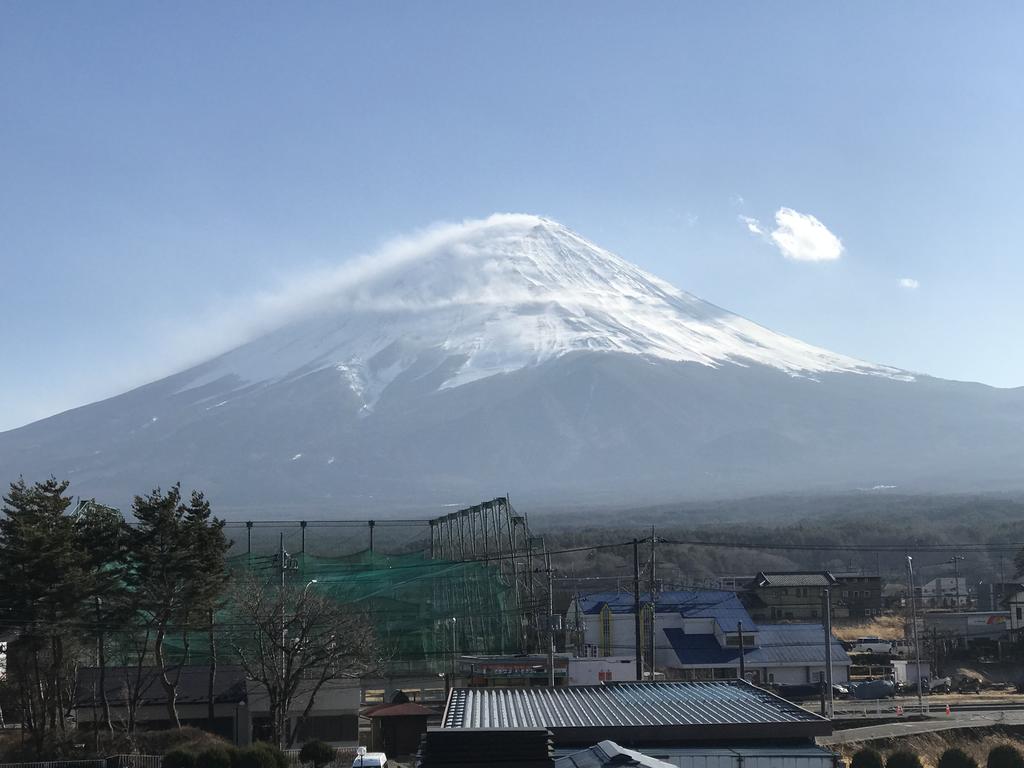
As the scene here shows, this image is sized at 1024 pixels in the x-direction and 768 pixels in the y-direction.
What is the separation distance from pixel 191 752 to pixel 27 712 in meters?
6.04

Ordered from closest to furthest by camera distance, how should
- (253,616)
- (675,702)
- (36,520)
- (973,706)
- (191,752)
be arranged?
1. (675,702)
2. (191,752)
3. (36,520)
4. (253,616)
5. (973,706)

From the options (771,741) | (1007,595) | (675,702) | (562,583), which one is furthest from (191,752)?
(562,583)

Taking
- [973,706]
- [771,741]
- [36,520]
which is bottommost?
[973,706]

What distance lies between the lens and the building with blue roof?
4494cm

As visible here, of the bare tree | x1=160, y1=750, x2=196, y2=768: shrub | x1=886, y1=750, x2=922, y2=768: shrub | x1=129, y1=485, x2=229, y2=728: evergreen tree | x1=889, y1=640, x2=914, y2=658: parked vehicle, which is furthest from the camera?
x1=889, y1=640, x2=914, y2=658: parked vehicle

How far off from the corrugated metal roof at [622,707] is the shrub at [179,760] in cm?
603

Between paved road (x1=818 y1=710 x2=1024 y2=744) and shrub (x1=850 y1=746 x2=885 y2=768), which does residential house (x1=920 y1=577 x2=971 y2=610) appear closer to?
paved road (x1=818 y1=710 x2=1024 y2=744)

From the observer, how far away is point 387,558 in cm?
4594

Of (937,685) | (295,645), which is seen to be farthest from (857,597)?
(295,645)

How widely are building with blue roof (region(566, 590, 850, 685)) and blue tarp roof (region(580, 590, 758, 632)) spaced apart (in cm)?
4

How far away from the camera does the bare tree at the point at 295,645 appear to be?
101 ft

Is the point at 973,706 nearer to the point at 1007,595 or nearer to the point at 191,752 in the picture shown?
the point at 1007,595

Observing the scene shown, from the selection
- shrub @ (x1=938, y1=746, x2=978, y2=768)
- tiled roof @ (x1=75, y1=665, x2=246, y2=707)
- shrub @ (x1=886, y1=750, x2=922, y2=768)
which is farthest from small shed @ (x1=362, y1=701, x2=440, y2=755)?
shrub @ (x1=938, y1=746, x2=978, y2=768)

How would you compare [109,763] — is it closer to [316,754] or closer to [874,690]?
[316,754]
